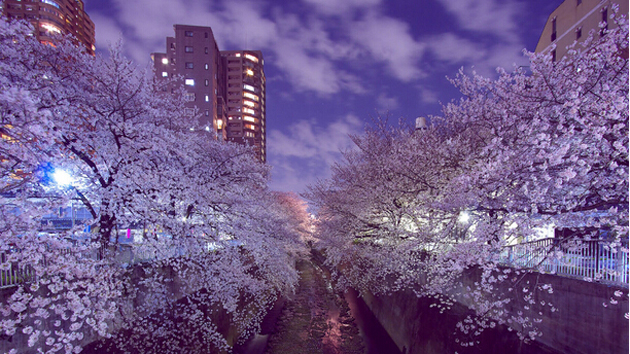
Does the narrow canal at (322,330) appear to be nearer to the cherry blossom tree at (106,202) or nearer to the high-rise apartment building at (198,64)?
the cherry blossom tree at (106,202)

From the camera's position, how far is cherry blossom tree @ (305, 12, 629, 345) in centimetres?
605

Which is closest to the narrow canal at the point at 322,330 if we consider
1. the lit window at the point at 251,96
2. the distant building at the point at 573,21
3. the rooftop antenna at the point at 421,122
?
the rooftop antenna at the point at 421,122

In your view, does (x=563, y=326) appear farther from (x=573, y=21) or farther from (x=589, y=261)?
(x=573, y=21)

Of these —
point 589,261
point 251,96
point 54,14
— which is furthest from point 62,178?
point 54,14

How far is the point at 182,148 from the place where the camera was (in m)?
10.4

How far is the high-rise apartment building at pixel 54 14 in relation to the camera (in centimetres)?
7900

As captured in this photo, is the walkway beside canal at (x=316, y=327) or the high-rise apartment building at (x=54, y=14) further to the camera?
the high-rise apartment building at (x=54, y=14)

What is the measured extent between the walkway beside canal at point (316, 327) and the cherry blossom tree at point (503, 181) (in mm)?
3546

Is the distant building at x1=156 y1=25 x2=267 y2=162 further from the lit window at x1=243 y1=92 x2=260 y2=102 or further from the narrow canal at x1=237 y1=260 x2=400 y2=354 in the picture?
the narrow canal at x1=237 y1=260 x2=400 y2=354

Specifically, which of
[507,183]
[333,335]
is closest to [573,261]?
[507,183]

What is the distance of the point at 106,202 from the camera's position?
9055mm

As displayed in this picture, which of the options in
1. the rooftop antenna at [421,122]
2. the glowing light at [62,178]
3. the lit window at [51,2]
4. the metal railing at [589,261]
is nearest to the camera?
the metal railing at [589,261]

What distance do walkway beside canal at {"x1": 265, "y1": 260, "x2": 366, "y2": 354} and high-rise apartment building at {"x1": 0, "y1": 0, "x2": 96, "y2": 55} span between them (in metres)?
78.1

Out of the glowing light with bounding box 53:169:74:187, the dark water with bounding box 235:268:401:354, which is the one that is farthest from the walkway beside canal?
the glowing light with bounding box 53:169:74:187
